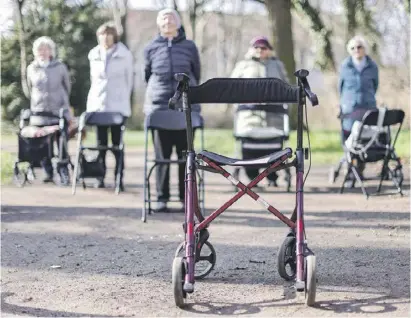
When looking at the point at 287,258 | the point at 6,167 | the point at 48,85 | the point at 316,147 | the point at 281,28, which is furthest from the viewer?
the point at 281,28

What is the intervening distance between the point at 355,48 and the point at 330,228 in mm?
4167

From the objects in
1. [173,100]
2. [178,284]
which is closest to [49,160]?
[173,100]

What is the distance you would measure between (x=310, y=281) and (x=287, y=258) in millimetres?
798

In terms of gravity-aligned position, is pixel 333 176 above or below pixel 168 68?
below

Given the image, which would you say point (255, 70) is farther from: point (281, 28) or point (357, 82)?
point (281, 28)

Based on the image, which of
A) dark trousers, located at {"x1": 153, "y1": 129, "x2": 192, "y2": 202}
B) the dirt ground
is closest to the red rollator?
the dirt ground

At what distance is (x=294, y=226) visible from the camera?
20.3 ft

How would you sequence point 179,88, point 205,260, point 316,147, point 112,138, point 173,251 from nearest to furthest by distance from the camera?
point 179,88 < point 205,260 < point 173,251 < point 112,138 < point 316,147

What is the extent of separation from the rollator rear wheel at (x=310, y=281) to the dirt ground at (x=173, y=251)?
0.07m

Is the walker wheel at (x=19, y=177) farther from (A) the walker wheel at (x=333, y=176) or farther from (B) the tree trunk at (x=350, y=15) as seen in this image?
(B) the tree trunk at (x=350, y=15)

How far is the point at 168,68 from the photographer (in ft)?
33.1

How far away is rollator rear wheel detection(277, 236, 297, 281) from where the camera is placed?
6.37m

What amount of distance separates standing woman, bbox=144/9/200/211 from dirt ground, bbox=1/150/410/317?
2.71 feet

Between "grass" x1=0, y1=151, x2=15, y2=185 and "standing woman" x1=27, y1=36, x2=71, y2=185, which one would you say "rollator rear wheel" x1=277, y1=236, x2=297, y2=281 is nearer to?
"standing woman" x1=27, y1=36, x2=71, y2=185
